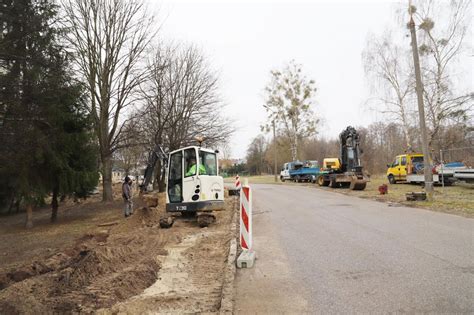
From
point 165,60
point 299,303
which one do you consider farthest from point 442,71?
point 299,303

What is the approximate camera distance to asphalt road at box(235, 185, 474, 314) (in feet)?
14.1

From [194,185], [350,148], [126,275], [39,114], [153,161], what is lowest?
[126,275]

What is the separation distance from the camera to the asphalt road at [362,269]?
430cm

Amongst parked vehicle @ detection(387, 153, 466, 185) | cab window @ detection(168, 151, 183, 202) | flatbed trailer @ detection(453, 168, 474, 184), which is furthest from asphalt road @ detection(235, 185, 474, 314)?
parked vehicle @ detection(387, 153, 466, 185)

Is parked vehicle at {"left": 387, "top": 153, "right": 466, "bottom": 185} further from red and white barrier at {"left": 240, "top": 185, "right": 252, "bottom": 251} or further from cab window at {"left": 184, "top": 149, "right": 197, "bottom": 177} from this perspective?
red and white barrier at {"left": 240, "top": 185, "right": 252, "bottom": 251}

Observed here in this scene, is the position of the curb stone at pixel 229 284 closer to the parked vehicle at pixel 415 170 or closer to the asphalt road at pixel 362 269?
the asphalt road at pixel 362 269

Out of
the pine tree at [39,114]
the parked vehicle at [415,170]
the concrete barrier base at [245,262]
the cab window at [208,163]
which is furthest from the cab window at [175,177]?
the parked vehicle at [415,170]

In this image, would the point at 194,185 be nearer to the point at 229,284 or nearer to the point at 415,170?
the point at 229,284

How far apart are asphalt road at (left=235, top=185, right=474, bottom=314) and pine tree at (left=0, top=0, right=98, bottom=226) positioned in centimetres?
839

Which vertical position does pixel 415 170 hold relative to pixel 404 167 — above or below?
below

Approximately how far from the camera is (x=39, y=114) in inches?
469

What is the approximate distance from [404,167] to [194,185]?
20.0 m

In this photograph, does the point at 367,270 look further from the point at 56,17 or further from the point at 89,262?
the point at 56,17

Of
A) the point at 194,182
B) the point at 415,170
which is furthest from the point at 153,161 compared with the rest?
the point at 415,170
